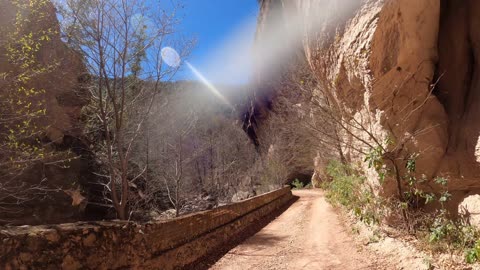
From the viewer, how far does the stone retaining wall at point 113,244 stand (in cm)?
310

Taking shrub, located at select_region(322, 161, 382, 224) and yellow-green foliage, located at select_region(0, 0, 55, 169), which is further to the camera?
shrub, located at select_region(322, 161, 382, 224)

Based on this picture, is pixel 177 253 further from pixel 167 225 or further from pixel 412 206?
pixel 412 206

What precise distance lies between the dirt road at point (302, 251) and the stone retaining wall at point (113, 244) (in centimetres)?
80

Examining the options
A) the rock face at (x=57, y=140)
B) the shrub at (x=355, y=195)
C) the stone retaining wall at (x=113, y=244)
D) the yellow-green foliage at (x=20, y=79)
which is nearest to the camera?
the stone retaining wall at (x=113, y=244)

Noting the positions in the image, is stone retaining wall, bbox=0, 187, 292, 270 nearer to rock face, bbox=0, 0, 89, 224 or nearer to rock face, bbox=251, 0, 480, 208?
rock face, bbox=251, 0, 480, 208

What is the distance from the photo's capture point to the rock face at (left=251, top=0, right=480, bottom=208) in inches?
269

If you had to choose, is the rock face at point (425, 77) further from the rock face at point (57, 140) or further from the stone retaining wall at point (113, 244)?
the rock face at point (57, 140)

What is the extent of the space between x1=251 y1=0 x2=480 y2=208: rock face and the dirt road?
189 cm

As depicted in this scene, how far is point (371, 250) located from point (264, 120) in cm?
3163

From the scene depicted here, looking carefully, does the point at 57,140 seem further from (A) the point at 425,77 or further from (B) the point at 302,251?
(A) the point at 425,77

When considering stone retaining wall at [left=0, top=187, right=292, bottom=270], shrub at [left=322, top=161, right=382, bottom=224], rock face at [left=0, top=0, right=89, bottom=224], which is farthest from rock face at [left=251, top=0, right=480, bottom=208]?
rock face at [left=0, top=0, right=89, bottom=224]

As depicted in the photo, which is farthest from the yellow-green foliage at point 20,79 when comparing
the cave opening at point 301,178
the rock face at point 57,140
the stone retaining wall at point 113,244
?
the cave opening at point 301,178

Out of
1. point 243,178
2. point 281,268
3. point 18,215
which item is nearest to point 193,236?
point 281,268

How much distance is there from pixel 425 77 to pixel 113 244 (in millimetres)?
7225
